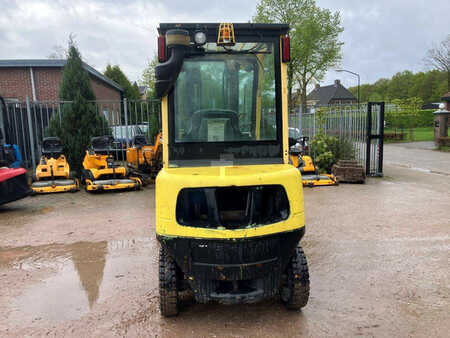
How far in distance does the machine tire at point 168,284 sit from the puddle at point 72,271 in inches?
32.8

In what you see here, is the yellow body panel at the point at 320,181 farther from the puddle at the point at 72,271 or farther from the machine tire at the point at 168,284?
the machine tire at the point at 168,284

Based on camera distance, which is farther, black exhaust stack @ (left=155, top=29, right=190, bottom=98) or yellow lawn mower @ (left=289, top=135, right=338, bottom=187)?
yellow lawn mower @ (left=289, top=135, right=338, bottom=187)

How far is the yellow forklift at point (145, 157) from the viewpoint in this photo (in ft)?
33.9

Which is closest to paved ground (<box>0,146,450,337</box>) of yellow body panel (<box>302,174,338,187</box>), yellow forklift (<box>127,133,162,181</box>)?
yellow body panel (<box>302,174,338,187</box>)

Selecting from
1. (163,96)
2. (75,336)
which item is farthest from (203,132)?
(75,336)

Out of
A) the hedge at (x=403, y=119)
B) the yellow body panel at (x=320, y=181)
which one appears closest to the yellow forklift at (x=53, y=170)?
the yellow body panel at (x=320, y=181)

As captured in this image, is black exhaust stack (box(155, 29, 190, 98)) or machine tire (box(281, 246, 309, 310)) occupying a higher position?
black exhaust stack (box(155, 29, 190, 98))

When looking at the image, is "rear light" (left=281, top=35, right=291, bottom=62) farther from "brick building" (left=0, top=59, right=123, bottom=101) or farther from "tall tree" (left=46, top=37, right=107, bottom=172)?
"brick building" (left=0, top=59, right=123, bottom=101)

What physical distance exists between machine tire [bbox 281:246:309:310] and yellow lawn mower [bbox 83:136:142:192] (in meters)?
6.55

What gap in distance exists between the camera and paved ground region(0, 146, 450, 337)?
3223 mm

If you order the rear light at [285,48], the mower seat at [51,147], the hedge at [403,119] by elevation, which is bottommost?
the mower seat at [51,147]

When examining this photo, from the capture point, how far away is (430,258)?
15.3 feet

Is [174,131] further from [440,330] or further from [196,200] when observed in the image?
[440,330]

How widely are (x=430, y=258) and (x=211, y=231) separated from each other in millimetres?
3274
